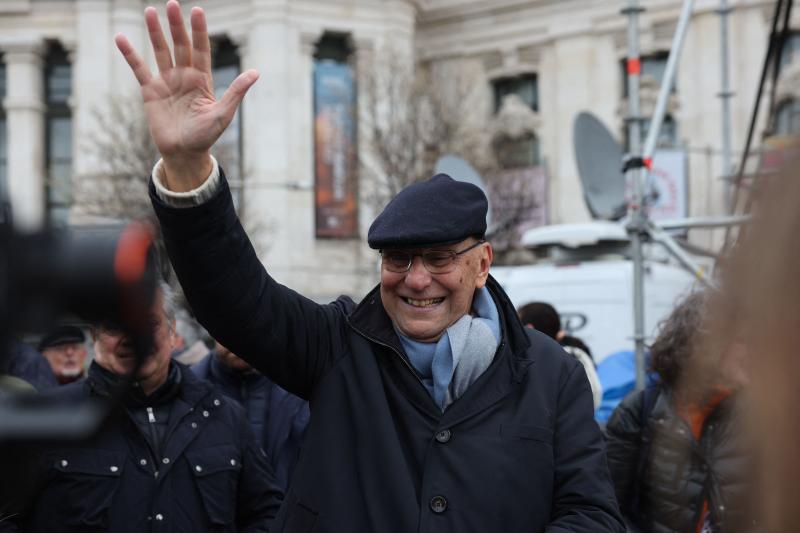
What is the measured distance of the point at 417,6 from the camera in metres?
35.2

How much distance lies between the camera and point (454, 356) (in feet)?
8.61

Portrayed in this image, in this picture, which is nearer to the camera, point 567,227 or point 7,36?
point 567,227

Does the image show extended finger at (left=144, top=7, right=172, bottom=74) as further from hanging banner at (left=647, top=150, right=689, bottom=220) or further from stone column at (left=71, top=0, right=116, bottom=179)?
stone column at (left=71, top=0, right=116, bottom=179)

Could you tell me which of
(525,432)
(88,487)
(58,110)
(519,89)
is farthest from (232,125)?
(525,432)

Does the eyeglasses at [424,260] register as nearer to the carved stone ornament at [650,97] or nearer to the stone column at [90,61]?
the carved stone ornament at [650,97]

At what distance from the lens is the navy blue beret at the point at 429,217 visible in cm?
266

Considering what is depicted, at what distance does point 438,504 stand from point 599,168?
793 cm

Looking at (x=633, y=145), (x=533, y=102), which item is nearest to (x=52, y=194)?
(x=533, y=102)

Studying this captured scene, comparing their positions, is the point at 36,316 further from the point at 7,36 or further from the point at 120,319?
the point at 7,36

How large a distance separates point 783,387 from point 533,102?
111 feet

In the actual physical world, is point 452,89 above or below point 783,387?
above

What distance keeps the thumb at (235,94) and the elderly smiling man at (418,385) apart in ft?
0.63

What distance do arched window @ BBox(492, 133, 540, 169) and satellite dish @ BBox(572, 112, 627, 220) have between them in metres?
23.4

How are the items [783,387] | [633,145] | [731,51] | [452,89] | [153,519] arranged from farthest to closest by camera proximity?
[452,89] < [731,51] < [633,145] < [153,519] < [783,387]
